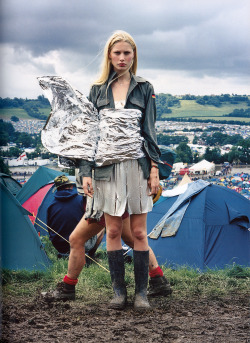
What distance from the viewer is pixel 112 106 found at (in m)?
3.25

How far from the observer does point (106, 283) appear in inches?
154

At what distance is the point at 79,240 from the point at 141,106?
1149 millimetres

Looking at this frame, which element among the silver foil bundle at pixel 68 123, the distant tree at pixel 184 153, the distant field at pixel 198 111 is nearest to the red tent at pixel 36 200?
the silver foil bundle at pixel 68 123

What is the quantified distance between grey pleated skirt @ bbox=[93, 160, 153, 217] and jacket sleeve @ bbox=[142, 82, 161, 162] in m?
0.15

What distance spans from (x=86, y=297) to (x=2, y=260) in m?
1.45

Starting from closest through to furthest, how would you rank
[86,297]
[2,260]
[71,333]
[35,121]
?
[71,333], [86,297], [2,260], [35,121]

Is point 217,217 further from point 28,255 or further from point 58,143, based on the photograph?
point 58,143

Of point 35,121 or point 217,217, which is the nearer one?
point 217,217

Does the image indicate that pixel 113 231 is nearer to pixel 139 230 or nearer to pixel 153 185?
pixel 139 230

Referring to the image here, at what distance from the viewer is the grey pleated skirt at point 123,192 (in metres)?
3.16

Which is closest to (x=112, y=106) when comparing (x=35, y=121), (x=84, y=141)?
(x=84, y=141)

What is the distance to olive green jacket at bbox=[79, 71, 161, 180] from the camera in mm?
3213

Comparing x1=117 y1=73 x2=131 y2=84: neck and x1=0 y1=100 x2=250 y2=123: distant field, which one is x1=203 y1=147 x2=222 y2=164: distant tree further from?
x1=117 y1=73 x2=131 y2=84: neck

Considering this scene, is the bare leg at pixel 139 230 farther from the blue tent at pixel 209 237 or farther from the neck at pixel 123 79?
the blue tent at pixel 209 237
